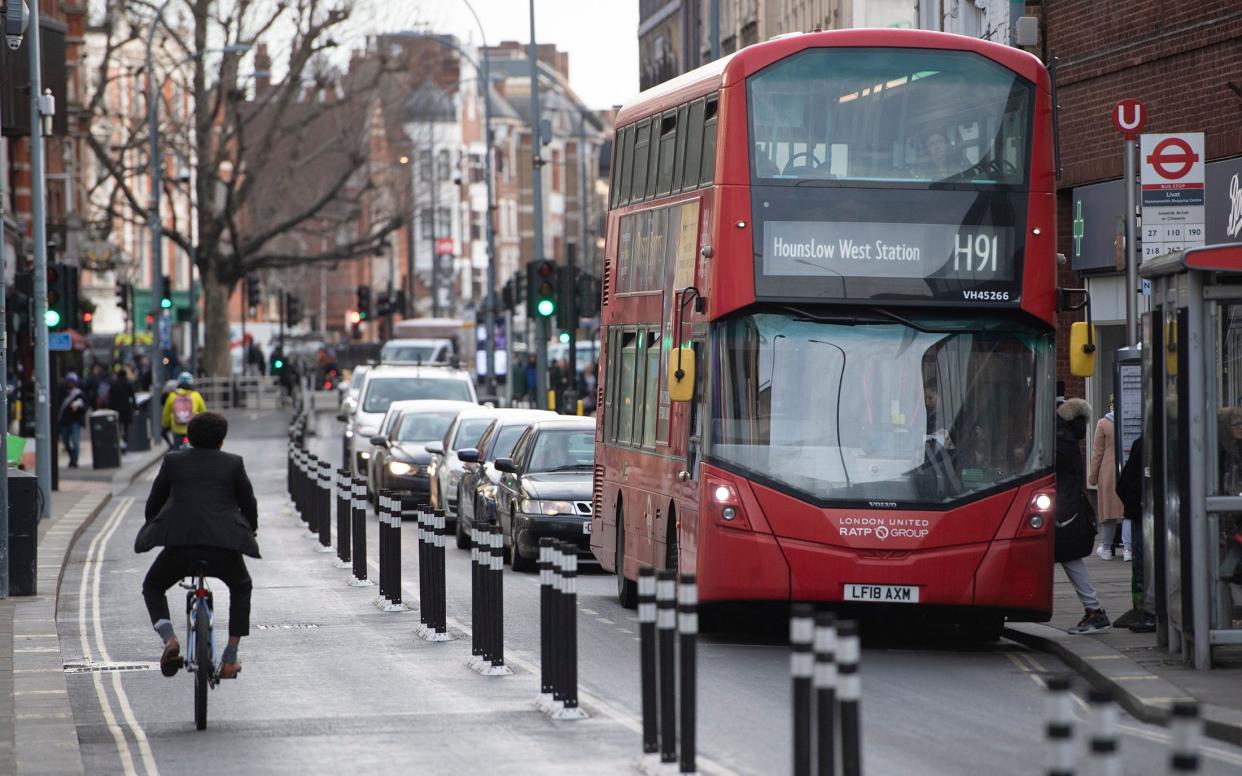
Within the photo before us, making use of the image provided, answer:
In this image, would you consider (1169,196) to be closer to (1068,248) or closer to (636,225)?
(636,225)

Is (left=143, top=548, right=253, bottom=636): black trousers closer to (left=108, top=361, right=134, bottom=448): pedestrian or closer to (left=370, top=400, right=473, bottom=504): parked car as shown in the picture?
(left=370, top=400, right=473, bottom=504): parked car

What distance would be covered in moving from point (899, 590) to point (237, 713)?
4573mm

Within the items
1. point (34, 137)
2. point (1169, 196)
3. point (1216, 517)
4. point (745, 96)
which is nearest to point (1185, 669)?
point (1216, 517)

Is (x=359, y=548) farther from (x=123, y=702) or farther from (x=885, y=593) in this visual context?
(x=123, y=702)

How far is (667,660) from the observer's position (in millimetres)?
9828

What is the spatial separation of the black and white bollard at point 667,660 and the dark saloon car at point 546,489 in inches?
475

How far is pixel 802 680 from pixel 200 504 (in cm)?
484

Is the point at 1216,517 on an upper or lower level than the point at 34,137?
lower

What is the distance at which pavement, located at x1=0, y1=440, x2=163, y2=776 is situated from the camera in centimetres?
1067

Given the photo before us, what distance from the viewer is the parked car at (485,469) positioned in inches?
959

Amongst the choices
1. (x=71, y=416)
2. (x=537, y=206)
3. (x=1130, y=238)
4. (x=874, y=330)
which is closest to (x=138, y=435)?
(x=71, y=416)

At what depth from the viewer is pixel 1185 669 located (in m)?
13.9

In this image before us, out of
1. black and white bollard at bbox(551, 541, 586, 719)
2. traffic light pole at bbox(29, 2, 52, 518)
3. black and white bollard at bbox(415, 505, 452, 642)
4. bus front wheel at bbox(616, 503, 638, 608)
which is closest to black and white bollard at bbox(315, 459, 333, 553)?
traffic light pole at bbox(29, 2, 52, 518)

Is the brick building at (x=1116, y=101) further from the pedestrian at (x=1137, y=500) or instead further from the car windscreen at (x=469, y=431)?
the car windscreen at (x=469, y=431)
